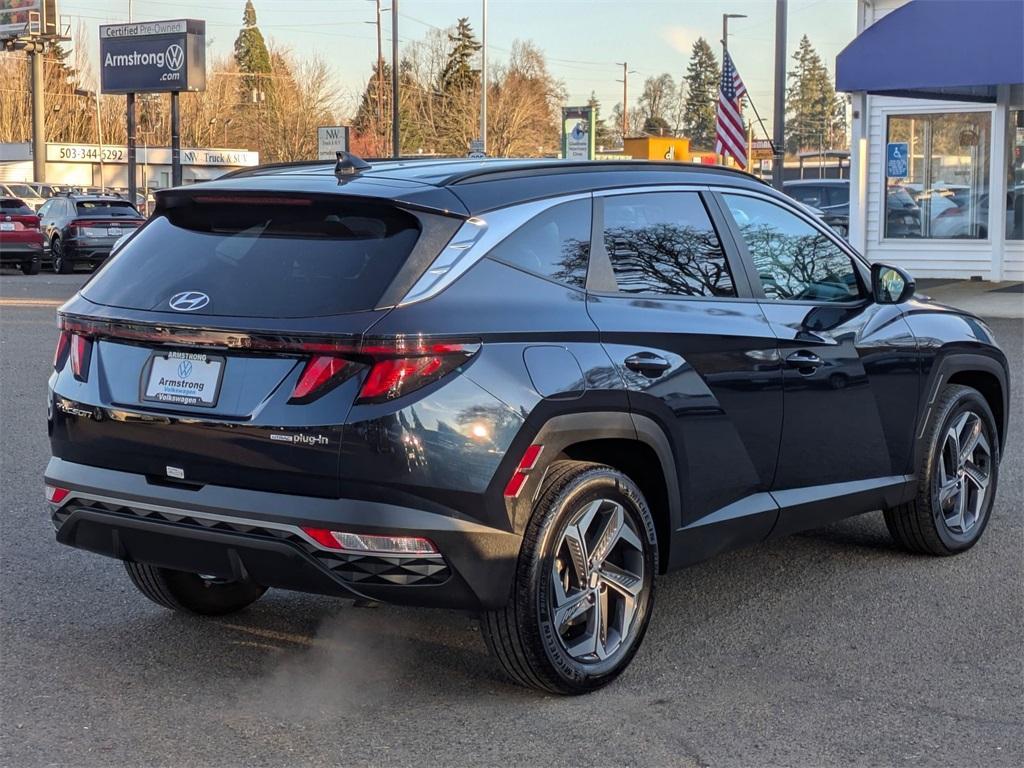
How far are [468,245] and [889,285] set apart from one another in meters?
2.42

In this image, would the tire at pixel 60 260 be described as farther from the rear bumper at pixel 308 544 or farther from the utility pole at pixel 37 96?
the utility pole at pixel 37 96

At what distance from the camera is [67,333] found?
4715mm

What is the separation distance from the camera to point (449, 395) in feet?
13.2

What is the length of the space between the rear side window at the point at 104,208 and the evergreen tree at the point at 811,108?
131570 millimetres

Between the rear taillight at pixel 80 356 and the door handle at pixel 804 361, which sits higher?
the rear taillight at pixel 80 356

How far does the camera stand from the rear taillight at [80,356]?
457 centimetres

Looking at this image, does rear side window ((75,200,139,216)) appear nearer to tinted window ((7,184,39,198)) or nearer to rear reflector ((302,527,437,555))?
tinted window ((7,184,39,198))

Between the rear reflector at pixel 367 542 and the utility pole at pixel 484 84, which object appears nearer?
the rear reflector at pixel 367 542

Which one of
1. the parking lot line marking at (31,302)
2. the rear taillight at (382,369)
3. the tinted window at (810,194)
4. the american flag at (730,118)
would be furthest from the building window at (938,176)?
the rear taillight at (382,369)

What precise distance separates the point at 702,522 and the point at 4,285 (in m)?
23.8

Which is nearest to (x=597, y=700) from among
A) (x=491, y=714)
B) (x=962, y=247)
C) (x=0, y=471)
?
(x=491, y=714)

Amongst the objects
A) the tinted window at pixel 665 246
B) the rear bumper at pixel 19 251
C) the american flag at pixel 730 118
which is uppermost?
the american flag at pixel 730 118

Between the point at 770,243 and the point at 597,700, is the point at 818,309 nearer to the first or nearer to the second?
the point at 770,243

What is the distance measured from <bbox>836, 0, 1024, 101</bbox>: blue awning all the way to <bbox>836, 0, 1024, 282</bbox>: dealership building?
0.14ft
